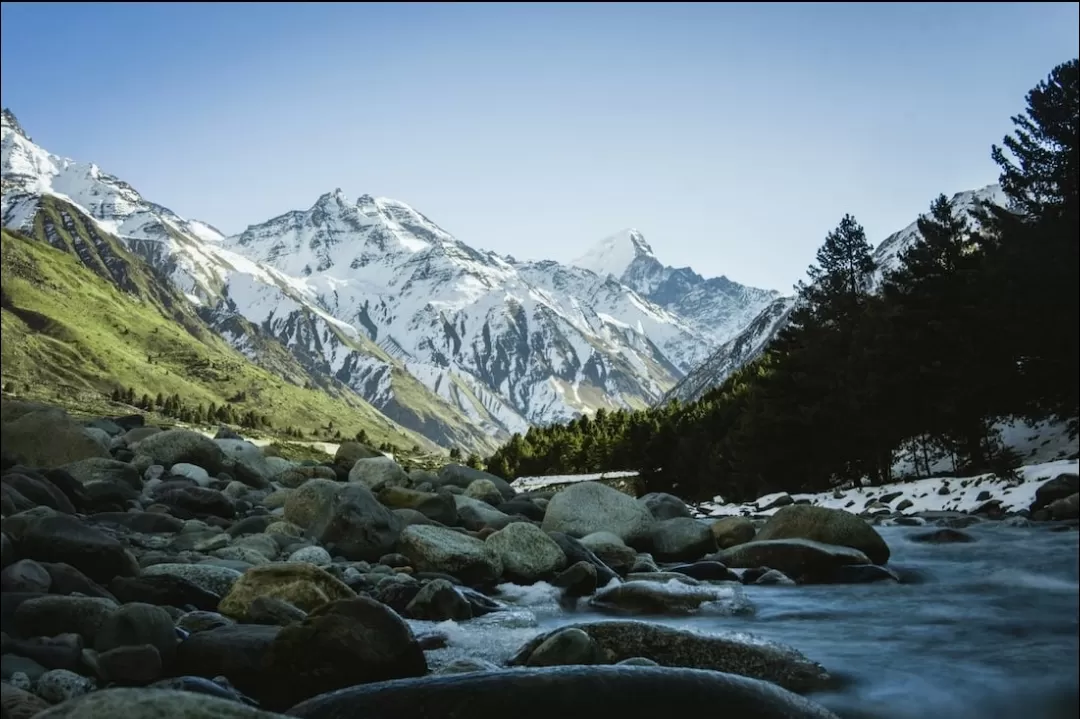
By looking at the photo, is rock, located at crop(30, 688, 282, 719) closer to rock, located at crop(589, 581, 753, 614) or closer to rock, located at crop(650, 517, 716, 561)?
rock, located at crop(589, 581, 753, 614)

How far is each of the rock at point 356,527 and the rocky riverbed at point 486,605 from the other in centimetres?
5

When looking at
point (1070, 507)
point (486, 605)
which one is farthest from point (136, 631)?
point (1070, 507)

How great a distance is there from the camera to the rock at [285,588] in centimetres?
1003

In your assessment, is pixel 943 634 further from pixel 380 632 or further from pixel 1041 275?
pixel 1041 275

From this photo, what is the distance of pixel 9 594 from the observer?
24.6 feet

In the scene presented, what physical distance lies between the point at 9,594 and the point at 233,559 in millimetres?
5771

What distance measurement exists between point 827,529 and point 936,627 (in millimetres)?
8836

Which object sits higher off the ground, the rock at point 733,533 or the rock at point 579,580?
the rock at point 579,580

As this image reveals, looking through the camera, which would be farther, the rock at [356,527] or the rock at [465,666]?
the rock at [356,527]

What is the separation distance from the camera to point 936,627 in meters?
8.56

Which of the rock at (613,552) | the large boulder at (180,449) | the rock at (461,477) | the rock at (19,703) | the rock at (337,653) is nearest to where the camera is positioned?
the rock at (19,703)

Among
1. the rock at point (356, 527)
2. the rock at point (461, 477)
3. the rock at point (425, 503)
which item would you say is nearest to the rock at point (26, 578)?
the rock at point (356, 527)

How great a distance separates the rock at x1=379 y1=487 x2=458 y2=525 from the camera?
20.2m

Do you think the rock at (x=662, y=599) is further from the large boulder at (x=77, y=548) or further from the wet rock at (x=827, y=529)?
the large boulder at (x=77, y=548)
